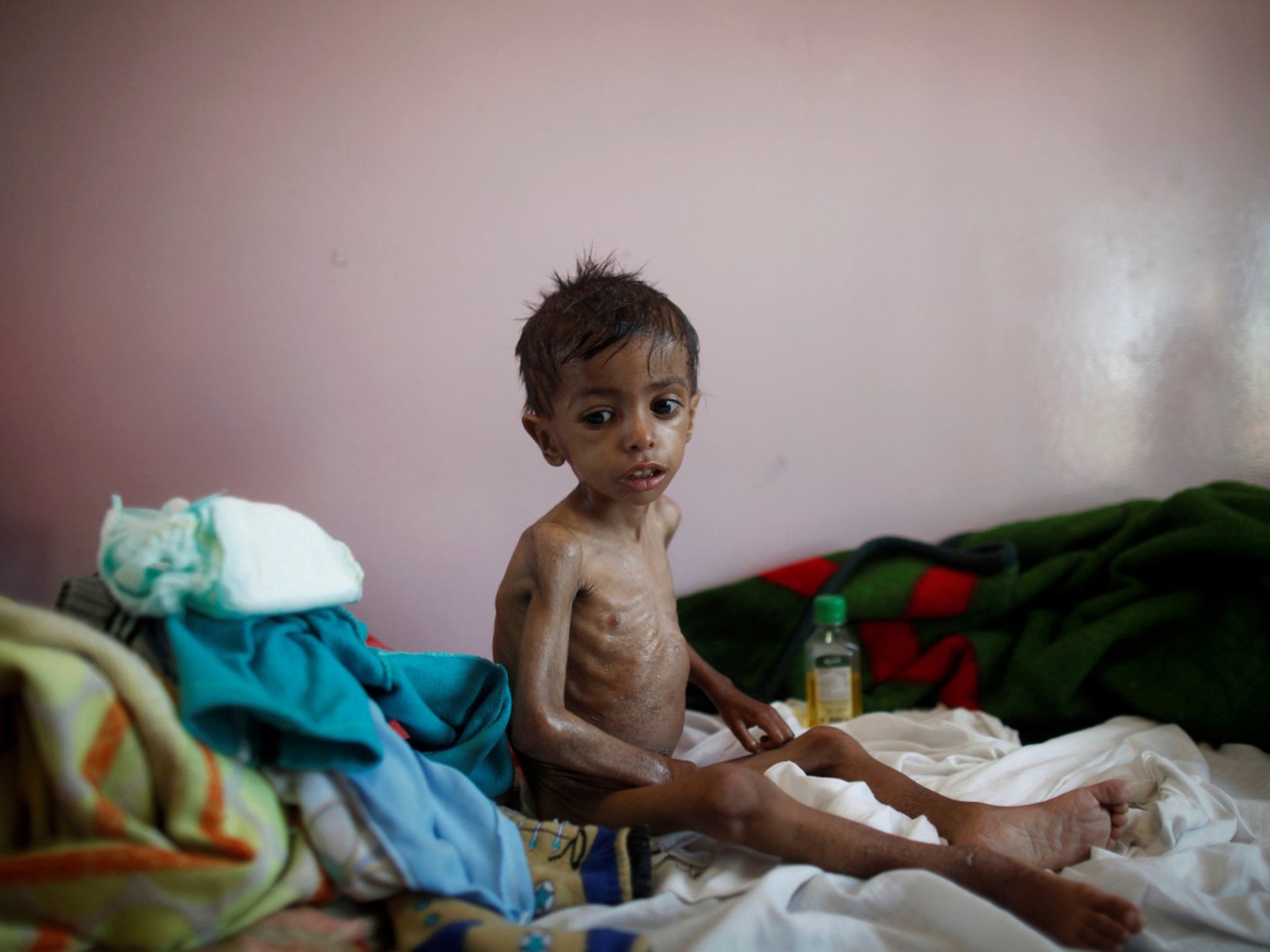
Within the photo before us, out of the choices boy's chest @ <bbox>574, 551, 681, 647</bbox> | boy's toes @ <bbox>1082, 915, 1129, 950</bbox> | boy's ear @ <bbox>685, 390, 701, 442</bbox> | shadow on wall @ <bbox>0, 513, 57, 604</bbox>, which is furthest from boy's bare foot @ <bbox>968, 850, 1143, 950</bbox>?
shadow on wall @ <bbox>0, 513, 57, 604</bbox>

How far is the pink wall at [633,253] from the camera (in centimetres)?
122

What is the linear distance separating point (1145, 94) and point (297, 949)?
1.77m

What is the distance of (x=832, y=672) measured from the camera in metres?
1.27

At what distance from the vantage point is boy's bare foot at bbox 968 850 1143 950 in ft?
2.10

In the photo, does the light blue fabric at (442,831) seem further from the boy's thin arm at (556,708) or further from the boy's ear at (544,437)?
the boy's ear at (544,437)

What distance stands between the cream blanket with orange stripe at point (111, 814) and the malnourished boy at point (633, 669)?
34 centimetres

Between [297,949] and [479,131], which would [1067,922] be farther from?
[479,131]

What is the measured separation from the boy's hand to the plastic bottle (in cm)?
15

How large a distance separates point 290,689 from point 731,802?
383 millimetres

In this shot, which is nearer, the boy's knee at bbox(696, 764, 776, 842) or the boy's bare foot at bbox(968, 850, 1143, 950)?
the boy's bare foot at bbox(968, 850, 1143, 950)

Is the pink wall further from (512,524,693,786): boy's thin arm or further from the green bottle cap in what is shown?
(512,524,693,786): boy's thin arm

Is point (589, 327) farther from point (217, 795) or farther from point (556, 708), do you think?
point (217, 795)

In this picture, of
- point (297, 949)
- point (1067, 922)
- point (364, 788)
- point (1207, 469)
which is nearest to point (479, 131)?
point (364, 788)

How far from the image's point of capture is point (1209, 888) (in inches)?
29.5
